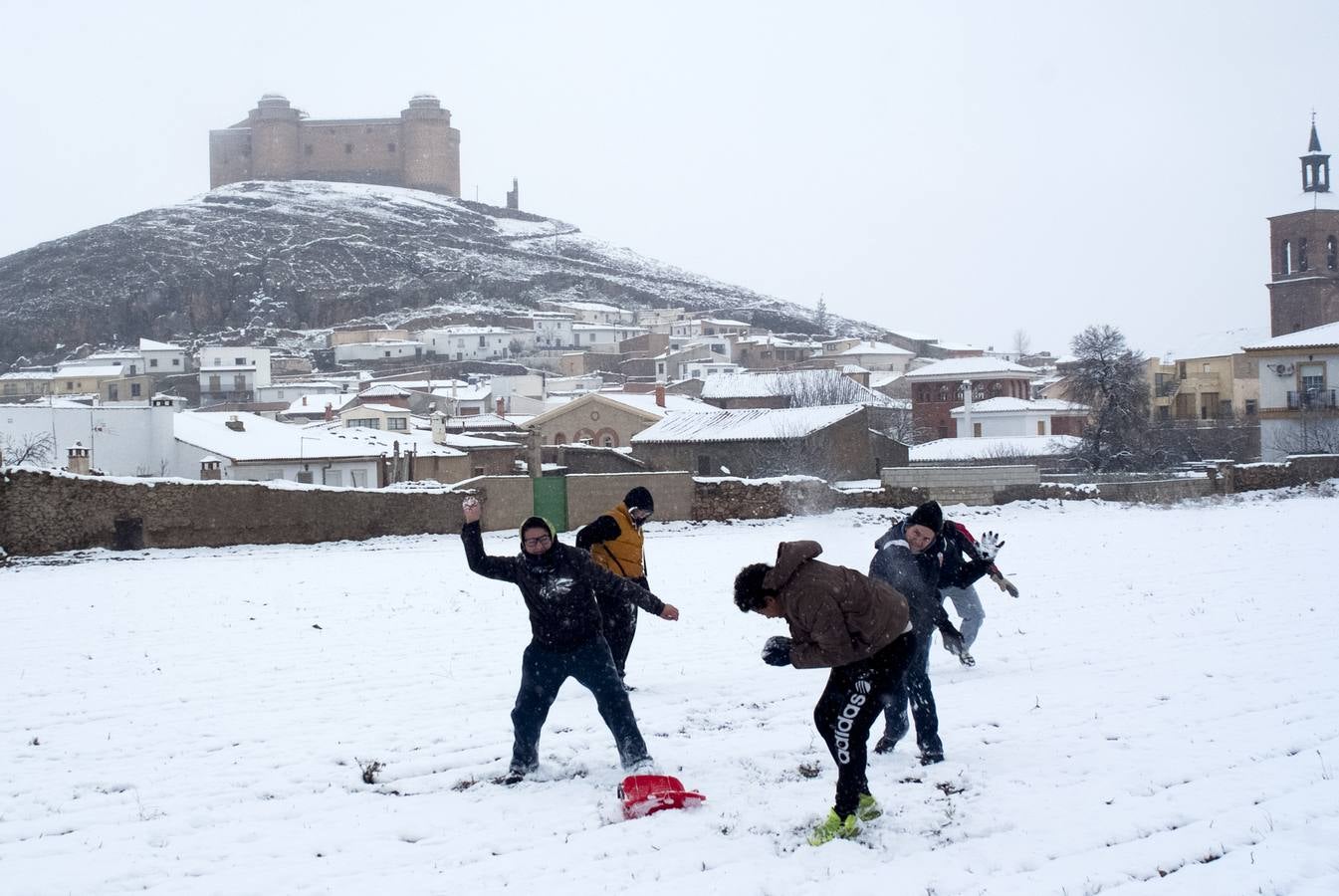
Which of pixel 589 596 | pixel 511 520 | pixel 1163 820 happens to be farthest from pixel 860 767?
pixel 511 520

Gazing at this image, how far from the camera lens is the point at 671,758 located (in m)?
7.27

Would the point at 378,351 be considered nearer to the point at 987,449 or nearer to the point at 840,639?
the point at 987,449

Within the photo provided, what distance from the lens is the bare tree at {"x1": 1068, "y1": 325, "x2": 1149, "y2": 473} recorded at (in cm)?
4738

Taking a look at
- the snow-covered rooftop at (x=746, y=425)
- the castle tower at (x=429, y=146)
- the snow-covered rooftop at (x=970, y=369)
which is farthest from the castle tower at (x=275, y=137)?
the snow-covered rooftop at (x=746, y=425)

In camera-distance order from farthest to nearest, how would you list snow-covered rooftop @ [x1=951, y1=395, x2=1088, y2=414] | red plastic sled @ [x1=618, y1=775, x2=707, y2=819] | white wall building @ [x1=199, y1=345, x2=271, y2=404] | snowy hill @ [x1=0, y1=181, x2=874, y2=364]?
snowy hill @ [x1=0, y1=181, x2=874, y2=364] → white wall building @ [x1=199, y1=345, x2=271, y2=404] → snow-covered rooftop @ [x1=951, y1=395, x2=1088, y2=414] → red plastic sled @ [x1=618, y1=775, x2=707, y2=819]

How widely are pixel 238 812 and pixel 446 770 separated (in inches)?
46.2

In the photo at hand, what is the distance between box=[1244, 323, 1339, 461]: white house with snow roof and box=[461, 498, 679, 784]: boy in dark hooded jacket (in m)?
44.1

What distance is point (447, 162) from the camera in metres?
162

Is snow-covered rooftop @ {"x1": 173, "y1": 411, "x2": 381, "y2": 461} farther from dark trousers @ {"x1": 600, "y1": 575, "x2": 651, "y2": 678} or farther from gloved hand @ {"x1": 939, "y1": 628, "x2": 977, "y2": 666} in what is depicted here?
gloved hand @ {"x1": 939, "y1": 628, "x2": 977, "y2": 666}

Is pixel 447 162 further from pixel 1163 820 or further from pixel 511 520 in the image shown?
pixel 1163 820

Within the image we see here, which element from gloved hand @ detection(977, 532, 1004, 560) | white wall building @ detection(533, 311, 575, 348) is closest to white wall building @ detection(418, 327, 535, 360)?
white wall building @ detection(533, 311, 575, 348)

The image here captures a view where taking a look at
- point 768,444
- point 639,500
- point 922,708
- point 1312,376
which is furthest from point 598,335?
point 922,708

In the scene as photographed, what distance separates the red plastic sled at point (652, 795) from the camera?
627 cm

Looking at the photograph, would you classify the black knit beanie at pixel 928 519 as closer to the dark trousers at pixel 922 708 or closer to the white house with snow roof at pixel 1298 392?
the dark trousers at pixel 922 708
